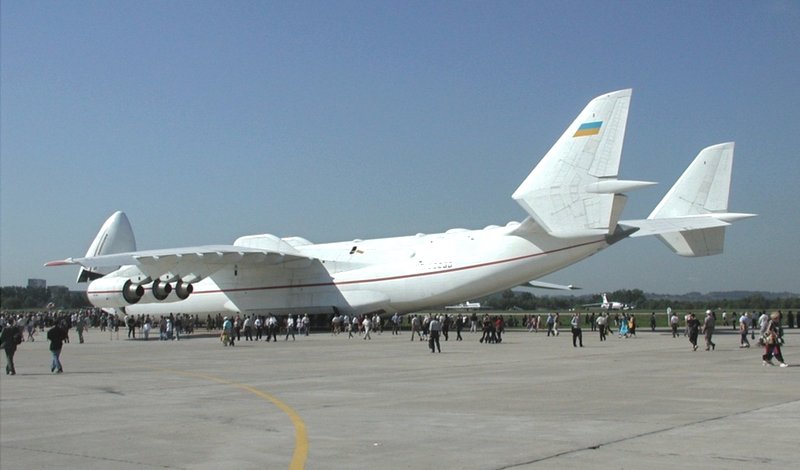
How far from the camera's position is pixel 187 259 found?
3788 centimetres

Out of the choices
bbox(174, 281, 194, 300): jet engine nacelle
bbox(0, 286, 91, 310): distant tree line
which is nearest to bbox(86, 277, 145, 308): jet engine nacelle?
Result: bbox(174, 281, 194, 300): jet engine nacelle

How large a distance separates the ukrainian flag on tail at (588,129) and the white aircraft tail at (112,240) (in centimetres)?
2921

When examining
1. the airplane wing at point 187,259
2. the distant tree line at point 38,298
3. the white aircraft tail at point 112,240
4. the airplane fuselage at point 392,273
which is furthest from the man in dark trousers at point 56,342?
the distant tree line at point 38,298

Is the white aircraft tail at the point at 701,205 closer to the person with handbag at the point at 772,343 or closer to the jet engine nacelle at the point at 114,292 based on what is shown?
the person with handbag at the point at 772,343

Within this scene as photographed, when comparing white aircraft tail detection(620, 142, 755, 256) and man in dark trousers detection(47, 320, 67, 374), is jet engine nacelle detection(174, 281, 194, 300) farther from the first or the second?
man in dark trousers detection(47, 320, 67, 374)

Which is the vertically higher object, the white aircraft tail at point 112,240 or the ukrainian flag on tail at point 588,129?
the ukrainian flag on tail at point 588,129

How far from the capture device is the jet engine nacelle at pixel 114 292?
132 ft

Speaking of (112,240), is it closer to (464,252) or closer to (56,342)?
(464,252)

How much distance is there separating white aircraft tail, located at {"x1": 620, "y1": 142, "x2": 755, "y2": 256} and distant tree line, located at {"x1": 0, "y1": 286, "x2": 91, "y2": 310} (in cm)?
4196

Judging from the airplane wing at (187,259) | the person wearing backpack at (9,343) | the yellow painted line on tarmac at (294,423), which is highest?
the airplane wing at (187,259)

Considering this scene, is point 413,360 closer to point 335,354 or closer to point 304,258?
point 335,354

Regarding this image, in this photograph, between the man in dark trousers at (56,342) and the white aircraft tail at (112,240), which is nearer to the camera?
the man in dark trousers at (56,342)

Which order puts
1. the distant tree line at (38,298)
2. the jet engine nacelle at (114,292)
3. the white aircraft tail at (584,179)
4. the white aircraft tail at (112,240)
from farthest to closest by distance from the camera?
1. the distant tree line at (38,298)
2. the white aircraft tail at (112,240)
3. the jet engine nacelle at (114,292)
4. the white aircraft tail at (584,179)

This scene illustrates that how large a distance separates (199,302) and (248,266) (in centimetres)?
471
